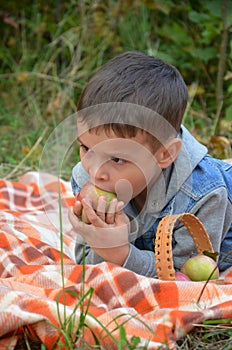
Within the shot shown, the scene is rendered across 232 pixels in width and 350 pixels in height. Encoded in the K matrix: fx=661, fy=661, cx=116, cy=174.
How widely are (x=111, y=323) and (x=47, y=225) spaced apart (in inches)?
46.0

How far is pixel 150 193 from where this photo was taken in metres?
2.20

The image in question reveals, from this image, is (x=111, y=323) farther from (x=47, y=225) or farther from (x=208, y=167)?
(x=47, y=225)

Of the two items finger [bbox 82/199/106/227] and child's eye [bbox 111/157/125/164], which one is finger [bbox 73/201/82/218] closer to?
finger [bbox 82/199/106/227]

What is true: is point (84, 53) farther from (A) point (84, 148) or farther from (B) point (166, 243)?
(B) point (166, 243)

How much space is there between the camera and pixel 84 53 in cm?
479

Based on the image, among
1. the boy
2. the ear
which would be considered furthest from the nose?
the ear

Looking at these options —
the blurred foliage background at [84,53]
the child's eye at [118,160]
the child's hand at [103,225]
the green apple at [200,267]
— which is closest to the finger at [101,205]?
the child's hand at [103,225]

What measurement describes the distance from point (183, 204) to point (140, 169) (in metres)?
0.25

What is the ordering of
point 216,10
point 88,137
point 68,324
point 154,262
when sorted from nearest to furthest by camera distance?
1. point 68,324
2. point 88,137
3. point 154,262
4. point 216,10

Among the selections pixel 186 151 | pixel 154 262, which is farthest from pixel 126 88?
pixel 154 262

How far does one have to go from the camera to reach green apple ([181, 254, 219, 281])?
2.06 meters

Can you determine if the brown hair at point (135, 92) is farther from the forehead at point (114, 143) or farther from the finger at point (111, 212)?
the finger at point (111, 212)

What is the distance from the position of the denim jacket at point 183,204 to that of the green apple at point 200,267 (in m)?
0.12

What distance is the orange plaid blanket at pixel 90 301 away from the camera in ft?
5.42
